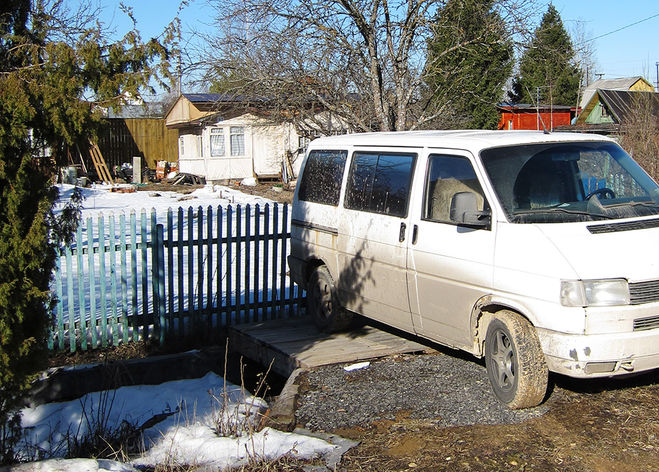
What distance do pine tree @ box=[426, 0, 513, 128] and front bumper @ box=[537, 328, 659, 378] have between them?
275 inches

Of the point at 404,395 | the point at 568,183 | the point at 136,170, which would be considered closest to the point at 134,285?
the point at 404,395

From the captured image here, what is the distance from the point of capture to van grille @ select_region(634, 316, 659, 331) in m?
4.70

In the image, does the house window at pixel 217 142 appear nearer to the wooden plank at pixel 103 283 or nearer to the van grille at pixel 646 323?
the wooden plank at pixel 103 283

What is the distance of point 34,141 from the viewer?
13.7 feet

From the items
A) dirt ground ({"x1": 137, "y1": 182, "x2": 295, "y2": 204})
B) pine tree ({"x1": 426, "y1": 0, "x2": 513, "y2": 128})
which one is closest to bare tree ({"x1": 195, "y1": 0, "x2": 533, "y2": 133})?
pine tree ({"x1": 426, "y1": 0, "x2": 513, "y2": 128})

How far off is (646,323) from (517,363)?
0.91 meters

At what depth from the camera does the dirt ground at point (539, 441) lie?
4.30m

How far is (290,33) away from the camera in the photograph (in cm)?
1120

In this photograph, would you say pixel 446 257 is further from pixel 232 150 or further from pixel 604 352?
pixel 232 150

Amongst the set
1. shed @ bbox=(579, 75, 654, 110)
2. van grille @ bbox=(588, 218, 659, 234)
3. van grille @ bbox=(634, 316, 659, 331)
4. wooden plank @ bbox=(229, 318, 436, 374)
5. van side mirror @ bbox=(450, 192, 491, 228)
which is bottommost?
wooden plank @ bbox=(229, 318, 436, 374)

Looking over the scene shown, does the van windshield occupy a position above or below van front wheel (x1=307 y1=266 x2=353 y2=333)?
above

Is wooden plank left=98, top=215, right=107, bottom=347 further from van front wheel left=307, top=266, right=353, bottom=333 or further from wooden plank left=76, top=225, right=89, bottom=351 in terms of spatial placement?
van front wheel left=307, top=266, right=353, bottom=333

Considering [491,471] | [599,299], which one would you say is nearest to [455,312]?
[599,299]

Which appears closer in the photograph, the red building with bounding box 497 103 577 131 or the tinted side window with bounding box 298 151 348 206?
the tinted side window with bounding box 298 151 348 206
